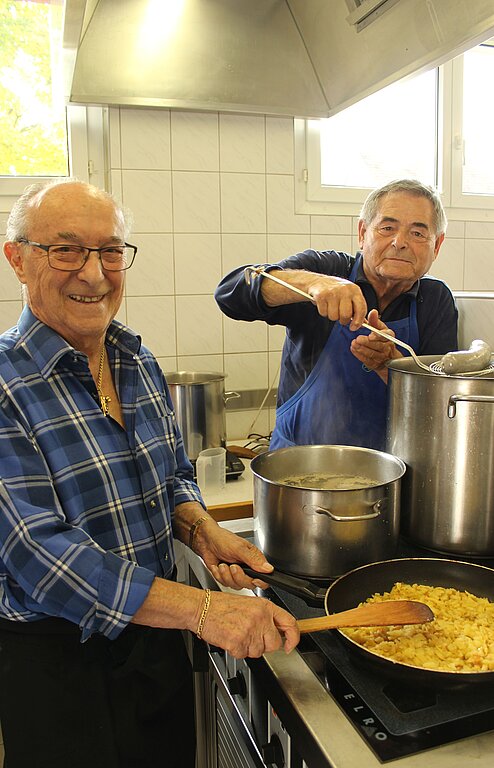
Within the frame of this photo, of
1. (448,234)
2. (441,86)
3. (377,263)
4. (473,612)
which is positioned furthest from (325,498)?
(441,86)

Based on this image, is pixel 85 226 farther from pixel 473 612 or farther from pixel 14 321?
pixel 14 321

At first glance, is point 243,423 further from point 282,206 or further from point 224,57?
point 224,57

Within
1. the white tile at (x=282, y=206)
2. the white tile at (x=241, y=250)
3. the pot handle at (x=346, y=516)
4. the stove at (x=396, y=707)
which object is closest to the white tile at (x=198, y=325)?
the white tile at (x=241, y=250)

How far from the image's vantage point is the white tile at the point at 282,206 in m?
2.21

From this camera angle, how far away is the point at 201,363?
220 cm

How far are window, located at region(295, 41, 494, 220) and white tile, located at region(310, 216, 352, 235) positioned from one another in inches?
1.2

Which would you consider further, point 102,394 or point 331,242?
point 331,242

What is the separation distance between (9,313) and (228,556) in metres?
1.36

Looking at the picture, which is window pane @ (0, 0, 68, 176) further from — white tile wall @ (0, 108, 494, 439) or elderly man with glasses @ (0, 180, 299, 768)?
Result: elderly man with glasses @ (0, 180, 299, 768)

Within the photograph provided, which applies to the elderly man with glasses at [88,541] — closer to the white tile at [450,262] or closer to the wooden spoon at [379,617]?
the wooden spoon at [379,617]

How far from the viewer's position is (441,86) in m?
2.45

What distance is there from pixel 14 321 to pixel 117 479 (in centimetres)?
124

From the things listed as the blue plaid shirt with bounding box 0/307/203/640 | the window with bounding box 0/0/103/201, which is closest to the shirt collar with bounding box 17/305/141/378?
the blue plaid shirt with bounding box 0/307/203/640

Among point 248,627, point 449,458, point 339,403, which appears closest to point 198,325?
point 339,403
